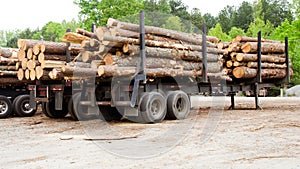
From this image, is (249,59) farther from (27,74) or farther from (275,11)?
(275,11)

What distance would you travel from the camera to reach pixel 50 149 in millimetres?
8117

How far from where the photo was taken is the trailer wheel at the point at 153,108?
40.0 ft

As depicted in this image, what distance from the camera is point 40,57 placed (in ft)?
43.8

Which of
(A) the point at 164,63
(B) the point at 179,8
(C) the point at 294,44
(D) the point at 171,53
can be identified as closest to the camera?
(A) the point at 164,63

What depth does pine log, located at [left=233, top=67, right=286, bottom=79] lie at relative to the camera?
1694 cm

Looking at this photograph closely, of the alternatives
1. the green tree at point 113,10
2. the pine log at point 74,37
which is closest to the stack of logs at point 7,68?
the pine log at point 74,37

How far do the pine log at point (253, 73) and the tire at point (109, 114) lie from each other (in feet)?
19.1

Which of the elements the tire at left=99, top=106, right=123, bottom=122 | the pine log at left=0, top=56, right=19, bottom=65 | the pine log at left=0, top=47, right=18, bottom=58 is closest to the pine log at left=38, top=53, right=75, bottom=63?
the tire at left=99, top=106, right=123, bottom=122

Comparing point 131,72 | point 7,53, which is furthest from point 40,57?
point 7,53

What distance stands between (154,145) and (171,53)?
18.6ft

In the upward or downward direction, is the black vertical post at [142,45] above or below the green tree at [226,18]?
below

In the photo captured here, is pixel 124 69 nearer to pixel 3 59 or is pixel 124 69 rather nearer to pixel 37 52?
pixel 37 52

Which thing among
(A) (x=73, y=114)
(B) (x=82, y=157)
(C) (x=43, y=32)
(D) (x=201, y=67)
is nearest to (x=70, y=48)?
(A) (x=73, y=114)

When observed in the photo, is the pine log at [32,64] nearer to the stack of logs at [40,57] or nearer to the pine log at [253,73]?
the stack of logs at [40,57]
